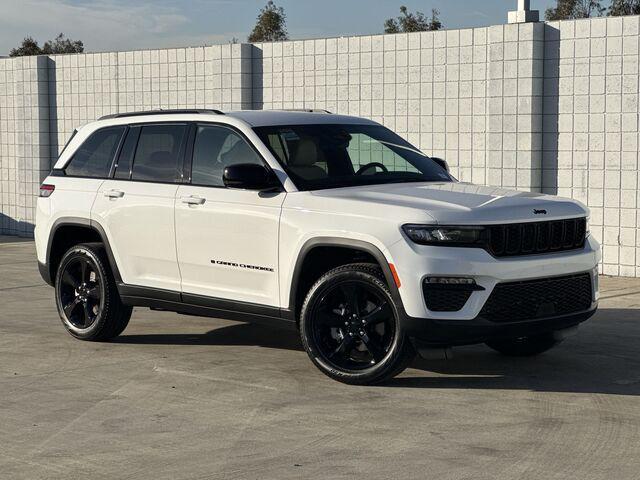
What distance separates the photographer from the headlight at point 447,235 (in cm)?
718

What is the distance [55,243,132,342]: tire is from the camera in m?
9.23

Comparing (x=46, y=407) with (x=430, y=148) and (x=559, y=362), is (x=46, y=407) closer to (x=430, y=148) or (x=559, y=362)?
(x=559, y=362)

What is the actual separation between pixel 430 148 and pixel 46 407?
27.4ft

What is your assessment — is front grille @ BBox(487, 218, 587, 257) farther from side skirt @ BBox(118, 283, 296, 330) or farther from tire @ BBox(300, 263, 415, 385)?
side skirt @ BBox(118, 283, 296, 330)

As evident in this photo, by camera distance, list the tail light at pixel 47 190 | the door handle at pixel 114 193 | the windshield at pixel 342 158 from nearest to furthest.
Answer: the windshield at pixel 342 158 < the door handle at pixel 114 193 < the tail light at pixel 47 190

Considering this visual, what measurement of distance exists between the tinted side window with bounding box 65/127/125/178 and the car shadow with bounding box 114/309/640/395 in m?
1.41

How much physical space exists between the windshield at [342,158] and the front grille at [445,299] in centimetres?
131

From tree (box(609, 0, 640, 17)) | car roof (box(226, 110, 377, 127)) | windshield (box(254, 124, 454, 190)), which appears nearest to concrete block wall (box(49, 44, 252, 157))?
car roof (box(226, 110, 377, 127))

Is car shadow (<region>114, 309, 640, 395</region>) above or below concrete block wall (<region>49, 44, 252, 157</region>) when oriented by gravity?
below

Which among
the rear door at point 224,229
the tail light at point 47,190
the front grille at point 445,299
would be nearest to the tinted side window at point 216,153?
the rear door at point 224,229

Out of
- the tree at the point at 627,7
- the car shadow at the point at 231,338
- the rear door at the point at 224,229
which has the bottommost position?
the car shadow at the point at 231,338

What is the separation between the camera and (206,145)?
28.6 ft

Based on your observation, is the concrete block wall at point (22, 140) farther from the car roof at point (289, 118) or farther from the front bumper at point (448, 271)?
the front bumper at point (448, 271)

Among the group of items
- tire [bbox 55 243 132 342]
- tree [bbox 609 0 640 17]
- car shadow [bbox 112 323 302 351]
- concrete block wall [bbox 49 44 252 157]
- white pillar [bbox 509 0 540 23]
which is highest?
tree [bbox 609 0 640 17]
